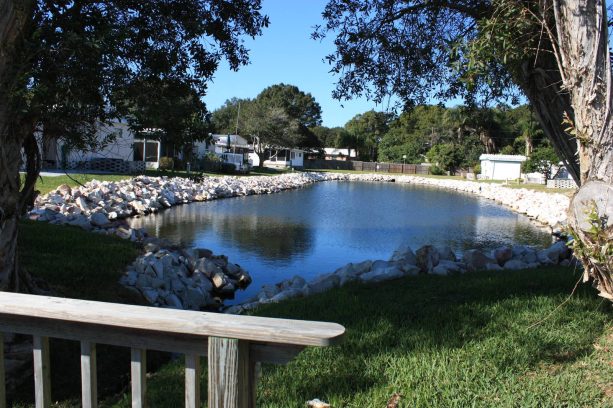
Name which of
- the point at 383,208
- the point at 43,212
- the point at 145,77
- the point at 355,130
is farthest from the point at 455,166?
the point at 145,77

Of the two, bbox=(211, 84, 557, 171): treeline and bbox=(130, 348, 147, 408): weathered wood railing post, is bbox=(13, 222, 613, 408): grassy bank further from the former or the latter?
bbox=(211, 84, 557, 171): treeline

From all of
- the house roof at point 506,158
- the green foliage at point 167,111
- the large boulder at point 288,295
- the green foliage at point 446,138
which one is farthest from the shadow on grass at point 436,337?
the house roof at point 506,158

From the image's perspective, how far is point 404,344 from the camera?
4.30 m

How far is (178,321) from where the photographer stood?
6.34 ft

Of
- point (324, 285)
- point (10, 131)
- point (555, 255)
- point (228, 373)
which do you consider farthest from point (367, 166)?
point (228, 373)

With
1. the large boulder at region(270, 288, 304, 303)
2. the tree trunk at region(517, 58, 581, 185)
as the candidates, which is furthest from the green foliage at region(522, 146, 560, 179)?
the tree trunk at region(517, 58, 581, 185)

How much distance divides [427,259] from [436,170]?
189 feet

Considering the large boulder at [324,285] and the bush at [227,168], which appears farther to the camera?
the bush at [227,168]

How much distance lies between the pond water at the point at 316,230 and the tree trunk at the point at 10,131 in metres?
4.70

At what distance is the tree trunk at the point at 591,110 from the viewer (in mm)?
3568

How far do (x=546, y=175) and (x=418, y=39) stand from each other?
116 feet

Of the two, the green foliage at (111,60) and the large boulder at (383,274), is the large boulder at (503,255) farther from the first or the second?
the green foliage at (111,60)

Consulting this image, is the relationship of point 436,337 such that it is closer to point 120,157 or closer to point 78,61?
point 78,61

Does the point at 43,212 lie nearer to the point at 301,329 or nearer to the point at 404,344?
the point at 404,344
